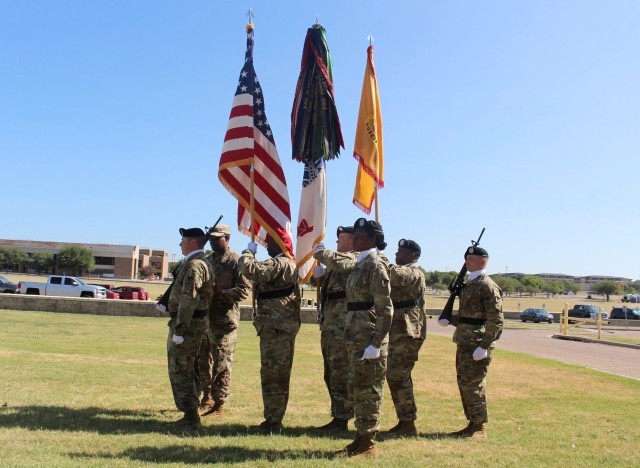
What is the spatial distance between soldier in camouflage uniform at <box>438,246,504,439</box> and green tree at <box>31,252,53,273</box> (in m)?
99.4

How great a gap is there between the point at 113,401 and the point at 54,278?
2859 centimetres

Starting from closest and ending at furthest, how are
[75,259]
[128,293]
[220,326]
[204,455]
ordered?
[204,455] → [220,326] → [128,293] → [75,259]

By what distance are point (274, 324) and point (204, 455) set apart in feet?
5.35

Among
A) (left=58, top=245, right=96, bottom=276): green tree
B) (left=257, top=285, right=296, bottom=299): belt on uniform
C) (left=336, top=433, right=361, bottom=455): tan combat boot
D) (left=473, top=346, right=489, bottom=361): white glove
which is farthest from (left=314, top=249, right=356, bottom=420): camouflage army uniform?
(left=58, top=245, right=96, bottom=276): green tree

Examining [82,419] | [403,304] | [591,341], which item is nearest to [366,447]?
[403,304]

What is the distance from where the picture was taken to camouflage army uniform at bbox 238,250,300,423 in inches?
245

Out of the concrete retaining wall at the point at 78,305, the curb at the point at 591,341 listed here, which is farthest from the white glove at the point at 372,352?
the concrete retaining wall at the point at 78,305

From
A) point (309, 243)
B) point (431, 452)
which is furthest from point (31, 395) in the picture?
point (431, 452)

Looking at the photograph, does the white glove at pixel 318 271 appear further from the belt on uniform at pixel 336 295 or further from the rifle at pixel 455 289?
the rifle at pixel 455 289

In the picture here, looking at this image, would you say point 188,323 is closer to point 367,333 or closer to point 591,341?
point 367,333

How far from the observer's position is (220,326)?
23.6ft

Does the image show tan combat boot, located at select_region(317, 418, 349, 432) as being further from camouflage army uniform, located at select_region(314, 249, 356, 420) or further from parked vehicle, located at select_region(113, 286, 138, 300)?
parked vehicle, located at select_region(113, 286, 138, 300)

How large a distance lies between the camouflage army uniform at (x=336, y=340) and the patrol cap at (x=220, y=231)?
4.92ft

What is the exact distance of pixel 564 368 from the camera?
12.6 m
